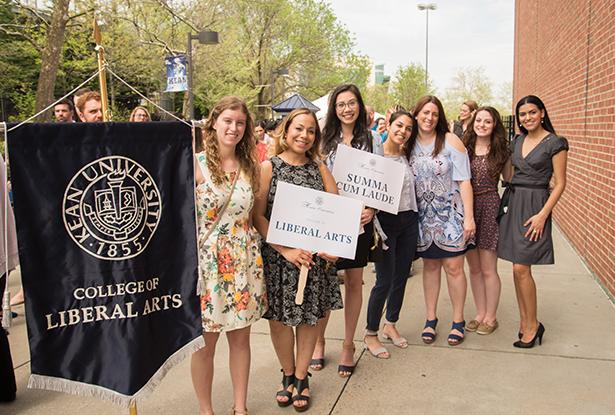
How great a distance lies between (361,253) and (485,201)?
1.39m

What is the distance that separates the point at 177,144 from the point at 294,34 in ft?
110

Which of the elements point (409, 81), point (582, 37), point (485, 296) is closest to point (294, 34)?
point (409, 81)

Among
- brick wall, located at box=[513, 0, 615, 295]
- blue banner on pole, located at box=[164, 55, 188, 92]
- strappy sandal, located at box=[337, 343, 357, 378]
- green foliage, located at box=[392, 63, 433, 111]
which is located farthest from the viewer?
green foliage, located at box=[392, 63, 433, 111]

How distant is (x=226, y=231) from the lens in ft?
9.87

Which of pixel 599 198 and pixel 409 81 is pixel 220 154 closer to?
pixel 599 198

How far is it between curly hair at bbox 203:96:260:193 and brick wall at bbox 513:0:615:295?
3872 mm

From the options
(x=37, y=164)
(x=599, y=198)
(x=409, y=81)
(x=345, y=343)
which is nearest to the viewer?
(x=37, y=164)

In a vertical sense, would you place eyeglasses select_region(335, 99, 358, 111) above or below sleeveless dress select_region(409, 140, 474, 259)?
above

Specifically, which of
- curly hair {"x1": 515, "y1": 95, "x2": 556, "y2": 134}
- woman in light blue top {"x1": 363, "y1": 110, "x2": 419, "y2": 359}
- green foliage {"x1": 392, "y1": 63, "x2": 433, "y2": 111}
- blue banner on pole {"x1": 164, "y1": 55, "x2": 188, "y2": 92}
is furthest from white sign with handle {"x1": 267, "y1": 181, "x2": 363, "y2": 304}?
green foliage {"x1": 392, "y1": 63, "x2": 433, "y2": 111}

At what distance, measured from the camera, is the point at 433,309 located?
4625 mm

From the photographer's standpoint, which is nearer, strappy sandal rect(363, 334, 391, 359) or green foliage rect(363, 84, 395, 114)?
strappy sandal rect(363, 334, 391, 359)

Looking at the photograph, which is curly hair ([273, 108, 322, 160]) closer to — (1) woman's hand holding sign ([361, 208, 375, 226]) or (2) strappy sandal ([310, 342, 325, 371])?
(1) woman's hand holding sign ([361, 208, 375, 226])

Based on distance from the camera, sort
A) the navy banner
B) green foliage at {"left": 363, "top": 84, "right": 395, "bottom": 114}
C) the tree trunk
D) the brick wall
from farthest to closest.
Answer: green foliage at {"left": 363, "top": 84, "right": 395, "bottom": 114} → the tree trunk → the brick wall → the navy banner

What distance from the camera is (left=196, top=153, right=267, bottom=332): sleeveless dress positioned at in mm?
2943
